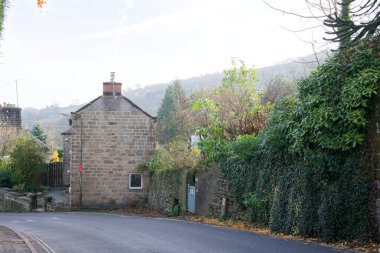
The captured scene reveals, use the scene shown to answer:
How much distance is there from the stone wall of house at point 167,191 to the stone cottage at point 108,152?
1566 millimetres

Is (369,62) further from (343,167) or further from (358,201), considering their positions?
(358,201)

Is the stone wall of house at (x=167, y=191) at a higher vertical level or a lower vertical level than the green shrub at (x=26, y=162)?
lower

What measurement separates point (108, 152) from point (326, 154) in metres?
19.4

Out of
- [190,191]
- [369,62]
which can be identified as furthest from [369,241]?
[190,191]

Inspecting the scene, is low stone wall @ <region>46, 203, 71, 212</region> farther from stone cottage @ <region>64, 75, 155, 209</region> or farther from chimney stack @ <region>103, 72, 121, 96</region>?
chimney stack @ <region>103, 72, 121, 96</region>

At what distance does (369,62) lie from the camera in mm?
13234

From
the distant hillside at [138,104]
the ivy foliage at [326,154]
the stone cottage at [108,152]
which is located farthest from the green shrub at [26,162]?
the distant hillside at [138,104]

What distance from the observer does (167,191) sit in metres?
27.0

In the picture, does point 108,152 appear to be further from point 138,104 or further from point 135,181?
point 138,104

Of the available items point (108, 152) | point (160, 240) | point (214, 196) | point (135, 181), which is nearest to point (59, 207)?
point (108, 152)

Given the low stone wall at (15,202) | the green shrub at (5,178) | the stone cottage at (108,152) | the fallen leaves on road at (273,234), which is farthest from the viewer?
the green shrub at (5,178)

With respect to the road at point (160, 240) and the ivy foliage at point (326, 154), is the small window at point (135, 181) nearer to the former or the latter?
the road at point (160, 240)

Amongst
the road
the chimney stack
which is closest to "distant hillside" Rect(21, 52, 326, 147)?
the chimney stack

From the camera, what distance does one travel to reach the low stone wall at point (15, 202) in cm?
3212
